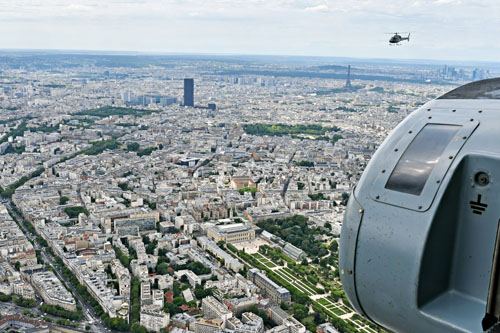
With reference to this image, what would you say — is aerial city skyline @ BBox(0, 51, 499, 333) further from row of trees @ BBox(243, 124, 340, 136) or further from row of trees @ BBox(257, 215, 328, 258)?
row of trees @ BBox(243, 124, 340, 136)

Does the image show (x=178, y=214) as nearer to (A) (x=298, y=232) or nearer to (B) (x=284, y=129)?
(A) (x=298, y=232)

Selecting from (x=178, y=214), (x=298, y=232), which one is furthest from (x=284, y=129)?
(x=298, y=232)

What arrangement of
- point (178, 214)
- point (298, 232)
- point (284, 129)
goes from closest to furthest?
point (298, 232) < point (178, 214) < point (284, 129)

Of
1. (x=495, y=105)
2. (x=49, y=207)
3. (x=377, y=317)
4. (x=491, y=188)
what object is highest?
(x=495, y=105)

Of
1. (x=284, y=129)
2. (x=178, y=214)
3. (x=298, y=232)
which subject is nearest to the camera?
(x=298, y=232)

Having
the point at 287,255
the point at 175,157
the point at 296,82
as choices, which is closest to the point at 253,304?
the point at 287,255

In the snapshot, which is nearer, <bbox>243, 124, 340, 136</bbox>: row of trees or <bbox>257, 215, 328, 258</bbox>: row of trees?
<bbox>257, 215, 328, 258</bbox>: row of trees

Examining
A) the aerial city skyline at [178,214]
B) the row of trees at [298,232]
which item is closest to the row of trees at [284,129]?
the aerial city skyline at [178,214]

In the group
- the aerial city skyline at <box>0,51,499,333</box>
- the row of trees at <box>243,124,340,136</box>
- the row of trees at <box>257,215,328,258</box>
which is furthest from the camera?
the row of trees at <box>243,124,340,136</box>

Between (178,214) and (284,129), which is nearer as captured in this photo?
(178,214)

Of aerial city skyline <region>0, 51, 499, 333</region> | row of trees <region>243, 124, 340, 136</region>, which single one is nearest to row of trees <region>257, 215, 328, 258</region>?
aerial city skyline <region>0, 51, 499, 333</region>

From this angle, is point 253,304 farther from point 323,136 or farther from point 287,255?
point 323,136
